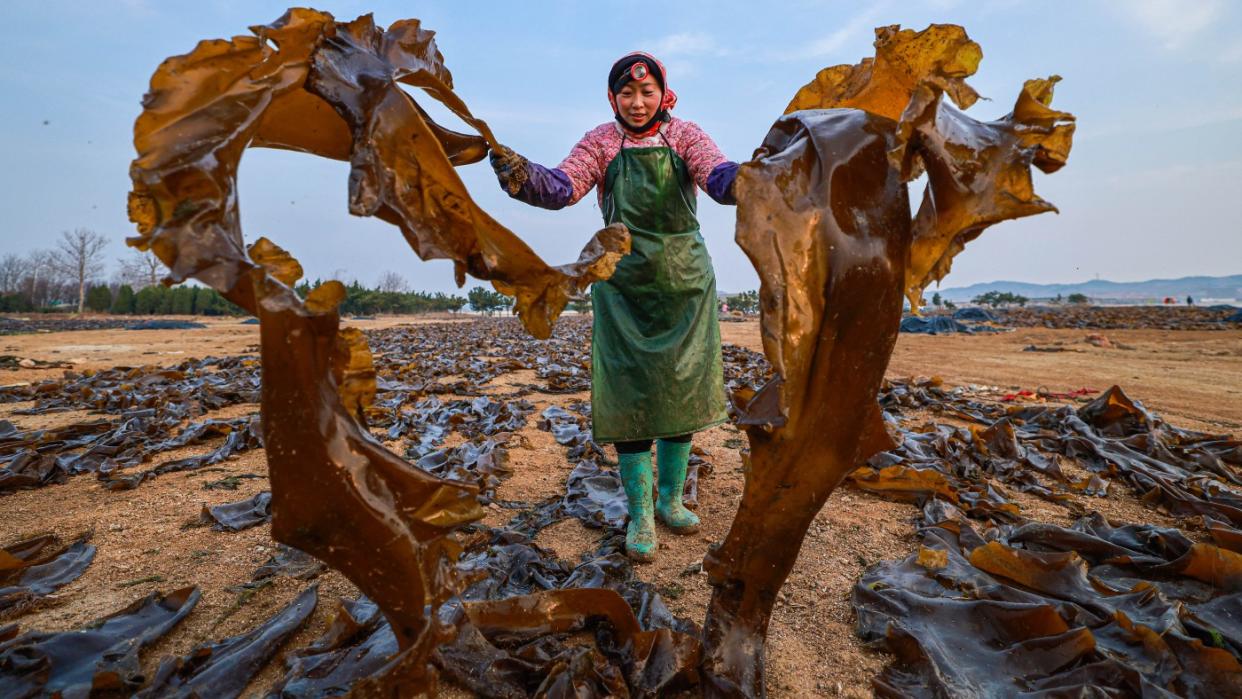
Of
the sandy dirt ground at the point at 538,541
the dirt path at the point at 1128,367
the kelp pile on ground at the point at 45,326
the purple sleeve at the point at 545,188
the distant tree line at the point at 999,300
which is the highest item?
the distant tree line at the point at 999,300

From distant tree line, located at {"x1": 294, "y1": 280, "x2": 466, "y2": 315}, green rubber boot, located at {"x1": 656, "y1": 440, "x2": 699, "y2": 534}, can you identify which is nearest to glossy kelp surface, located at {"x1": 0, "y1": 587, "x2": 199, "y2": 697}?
green rubber boot, located at {"x1": 656, "y1": 440, "x2": 699, "y2": 534}

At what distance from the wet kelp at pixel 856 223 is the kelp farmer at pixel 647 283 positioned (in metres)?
1.13

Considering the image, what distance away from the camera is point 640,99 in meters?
2.38

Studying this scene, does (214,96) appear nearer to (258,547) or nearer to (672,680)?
(672,680)

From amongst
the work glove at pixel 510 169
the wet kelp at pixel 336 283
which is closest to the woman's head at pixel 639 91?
the work glove at pixel 510 169

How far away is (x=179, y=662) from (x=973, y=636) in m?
2.28

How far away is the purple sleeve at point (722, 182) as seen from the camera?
2.22 metres

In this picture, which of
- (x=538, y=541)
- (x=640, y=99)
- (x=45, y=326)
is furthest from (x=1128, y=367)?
(x=45, y=326)

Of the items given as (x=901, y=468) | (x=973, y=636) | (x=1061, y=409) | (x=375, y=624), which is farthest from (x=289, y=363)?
(x=1061, y=409)

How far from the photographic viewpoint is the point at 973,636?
1680mm

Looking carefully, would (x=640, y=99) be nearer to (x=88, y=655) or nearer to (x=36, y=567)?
(x=88, y=655)

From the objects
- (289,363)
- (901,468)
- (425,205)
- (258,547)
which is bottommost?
(258,547)

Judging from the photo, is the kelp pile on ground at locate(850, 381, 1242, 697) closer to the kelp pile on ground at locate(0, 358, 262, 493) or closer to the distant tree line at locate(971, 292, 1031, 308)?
the kelp pile on ground at locate(0, 358, 262, 493)

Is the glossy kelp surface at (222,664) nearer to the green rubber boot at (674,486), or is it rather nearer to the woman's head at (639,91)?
the green rubber boot at (674,486)
